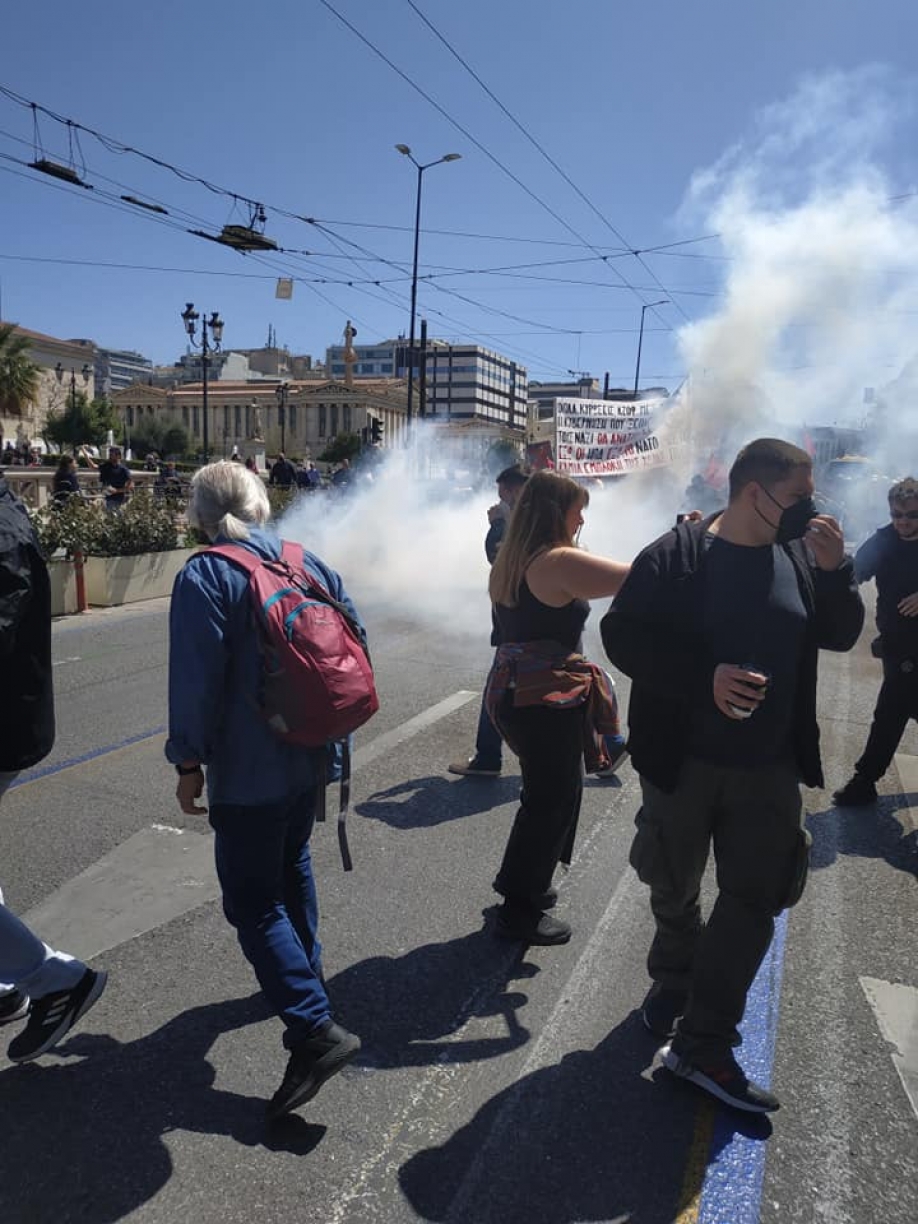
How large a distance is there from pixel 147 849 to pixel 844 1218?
124 inches

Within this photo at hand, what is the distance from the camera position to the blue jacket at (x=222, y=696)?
2.25 metres

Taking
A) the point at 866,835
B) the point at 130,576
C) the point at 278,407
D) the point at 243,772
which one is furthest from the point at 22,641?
the point at 278,407

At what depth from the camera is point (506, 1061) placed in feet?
8.64

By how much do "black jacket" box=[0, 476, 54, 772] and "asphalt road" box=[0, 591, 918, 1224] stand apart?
0.97 meters

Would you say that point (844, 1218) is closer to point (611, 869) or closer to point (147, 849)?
point (611, 869)

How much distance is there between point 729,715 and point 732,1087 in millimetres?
1047

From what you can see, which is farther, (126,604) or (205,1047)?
(126,604)

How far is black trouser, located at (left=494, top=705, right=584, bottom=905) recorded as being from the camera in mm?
3182

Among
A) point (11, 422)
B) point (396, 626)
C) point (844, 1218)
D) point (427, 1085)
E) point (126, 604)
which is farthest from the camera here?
point (11, 422)

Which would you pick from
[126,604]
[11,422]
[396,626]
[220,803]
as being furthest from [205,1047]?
[11,422]

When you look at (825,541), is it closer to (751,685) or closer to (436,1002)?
(751,685)

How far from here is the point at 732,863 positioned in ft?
7.96

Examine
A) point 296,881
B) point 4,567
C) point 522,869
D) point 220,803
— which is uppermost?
point 4,567

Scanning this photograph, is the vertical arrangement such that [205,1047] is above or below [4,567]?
below
